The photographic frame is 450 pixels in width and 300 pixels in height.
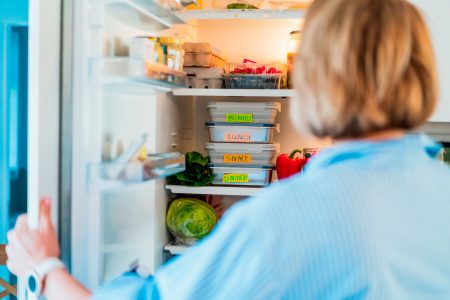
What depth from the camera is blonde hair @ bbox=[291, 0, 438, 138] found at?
2.70ft

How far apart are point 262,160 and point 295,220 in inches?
53.9

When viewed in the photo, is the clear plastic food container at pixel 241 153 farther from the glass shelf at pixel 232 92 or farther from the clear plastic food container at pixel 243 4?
the clear plastic food container at pixel 243 4

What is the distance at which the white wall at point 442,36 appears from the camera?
2.00m

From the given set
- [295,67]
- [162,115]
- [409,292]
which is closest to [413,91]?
[295,67]

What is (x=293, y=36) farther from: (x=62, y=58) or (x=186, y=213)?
(x=62, y=58)

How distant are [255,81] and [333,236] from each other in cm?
132

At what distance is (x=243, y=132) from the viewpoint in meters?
2.17

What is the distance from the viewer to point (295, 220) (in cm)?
81

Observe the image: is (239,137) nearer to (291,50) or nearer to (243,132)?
(243,132)

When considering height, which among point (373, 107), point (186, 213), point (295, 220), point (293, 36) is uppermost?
point (293, 36)

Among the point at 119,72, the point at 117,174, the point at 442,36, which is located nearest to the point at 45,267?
the point at 117,174

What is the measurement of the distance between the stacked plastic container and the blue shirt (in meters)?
1.27

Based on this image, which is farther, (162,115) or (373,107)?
(162,115)

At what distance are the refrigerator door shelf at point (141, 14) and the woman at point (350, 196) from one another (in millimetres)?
413
